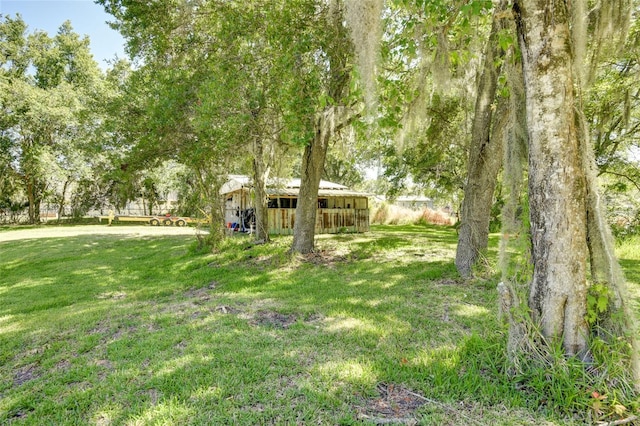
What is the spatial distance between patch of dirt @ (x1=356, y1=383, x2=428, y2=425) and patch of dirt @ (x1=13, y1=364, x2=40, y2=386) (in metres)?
2.71

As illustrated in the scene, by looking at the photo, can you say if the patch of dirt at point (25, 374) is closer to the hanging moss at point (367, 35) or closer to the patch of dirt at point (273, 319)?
the patch of dirt at point (273, 319)

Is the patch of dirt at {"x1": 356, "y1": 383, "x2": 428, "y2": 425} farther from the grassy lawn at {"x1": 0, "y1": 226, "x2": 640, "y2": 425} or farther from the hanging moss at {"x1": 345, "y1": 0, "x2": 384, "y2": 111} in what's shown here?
the hanging moss at {"x1": 345, "y1": 0, "x2": 384, "y2": 111}

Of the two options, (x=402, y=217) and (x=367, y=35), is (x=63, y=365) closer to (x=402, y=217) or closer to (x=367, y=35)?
(x=367, y=35)

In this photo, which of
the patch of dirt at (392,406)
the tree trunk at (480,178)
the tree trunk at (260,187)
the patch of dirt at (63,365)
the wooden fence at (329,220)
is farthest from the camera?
the wooden fence at (329,220)

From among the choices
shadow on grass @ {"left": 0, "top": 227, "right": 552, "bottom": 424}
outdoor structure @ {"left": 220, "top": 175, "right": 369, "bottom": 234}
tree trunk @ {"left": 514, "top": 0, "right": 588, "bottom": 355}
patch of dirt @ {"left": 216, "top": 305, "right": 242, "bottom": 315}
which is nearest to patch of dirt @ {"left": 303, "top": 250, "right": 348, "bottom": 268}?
shadow on grass @ {"left": 0, "top": 227, "right": 552, "bottom": 424}

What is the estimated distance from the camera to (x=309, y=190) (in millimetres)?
8297

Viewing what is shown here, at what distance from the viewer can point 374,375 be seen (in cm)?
255

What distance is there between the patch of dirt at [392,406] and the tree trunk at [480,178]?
12.3 ft

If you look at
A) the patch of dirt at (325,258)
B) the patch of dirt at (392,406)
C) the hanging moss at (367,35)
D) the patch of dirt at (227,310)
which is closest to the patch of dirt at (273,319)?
the patch of dirt at (227,310)

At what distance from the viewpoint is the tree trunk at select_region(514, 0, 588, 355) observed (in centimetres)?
215

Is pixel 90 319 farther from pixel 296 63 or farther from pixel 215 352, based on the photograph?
A: pixel 296 63

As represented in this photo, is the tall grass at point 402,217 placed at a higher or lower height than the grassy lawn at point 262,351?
higher

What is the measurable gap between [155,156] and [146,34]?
2.63m

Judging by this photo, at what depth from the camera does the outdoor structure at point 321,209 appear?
1455cm
